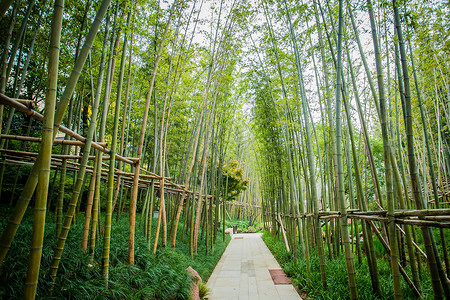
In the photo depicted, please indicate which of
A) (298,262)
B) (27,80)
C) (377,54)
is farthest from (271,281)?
(27,80)

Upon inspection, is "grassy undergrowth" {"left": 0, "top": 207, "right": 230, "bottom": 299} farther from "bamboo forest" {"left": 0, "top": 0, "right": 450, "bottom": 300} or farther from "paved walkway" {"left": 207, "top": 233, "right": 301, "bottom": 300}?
"paved walkway" {"left": 207, "top": 233, "right": 301, "bottom": 300}

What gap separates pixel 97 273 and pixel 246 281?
86.9 inches

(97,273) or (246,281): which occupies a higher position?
(97,273)

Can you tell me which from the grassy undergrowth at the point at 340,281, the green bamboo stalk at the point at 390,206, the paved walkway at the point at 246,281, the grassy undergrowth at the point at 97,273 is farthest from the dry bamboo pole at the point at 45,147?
Result: the grassy undergrowth at the point at 340,281

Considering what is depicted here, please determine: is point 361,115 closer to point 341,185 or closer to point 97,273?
point 341,185

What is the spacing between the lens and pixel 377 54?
1.61 meters

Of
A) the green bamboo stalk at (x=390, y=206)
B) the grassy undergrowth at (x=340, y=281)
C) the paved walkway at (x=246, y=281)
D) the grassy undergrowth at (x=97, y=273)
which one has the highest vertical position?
the green bamboo stalk at (x=390, y=206)

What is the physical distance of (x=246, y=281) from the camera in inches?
130

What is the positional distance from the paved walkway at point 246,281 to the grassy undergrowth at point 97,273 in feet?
2.30

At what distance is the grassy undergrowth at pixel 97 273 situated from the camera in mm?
1435

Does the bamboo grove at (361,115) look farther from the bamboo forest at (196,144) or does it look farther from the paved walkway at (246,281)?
the paved walkway at (246,281)

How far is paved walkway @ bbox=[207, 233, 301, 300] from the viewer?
2.74m

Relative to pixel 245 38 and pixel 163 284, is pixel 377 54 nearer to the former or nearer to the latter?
pixel 163 284

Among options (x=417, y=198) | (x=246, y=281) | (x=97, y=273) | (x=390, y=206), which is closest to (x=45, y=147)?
(x=97, y=273)
